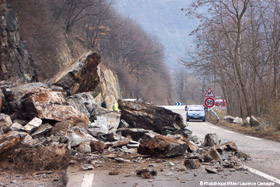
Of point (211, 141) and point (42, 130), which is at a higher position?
point (42, 130)

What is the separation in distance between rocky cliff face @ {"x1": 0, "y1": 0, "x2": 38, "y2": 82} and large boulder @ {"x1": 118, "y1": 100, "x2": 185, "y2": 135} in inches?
335

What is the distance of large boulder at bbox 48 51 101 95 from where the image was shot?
1659 centimetres

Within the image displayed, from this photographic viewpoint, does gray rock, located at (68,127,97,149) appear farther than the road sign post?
No

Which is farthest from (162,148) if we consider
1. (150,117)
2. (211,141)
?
(150,117)

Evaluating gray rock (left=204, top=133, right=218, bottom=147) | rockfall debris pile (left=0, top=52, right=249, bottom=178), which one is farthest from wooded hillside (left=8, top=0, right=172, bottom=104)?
gray rock (left=204, top=133, right=218, bottom=147)

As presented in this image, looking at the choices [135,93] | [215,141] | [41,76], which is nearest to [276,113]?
[215,141]

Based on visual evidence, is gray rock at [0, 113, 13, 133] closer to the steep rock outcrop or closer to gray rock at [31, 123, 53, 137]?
gray rock at [31, 123, 53, 137]

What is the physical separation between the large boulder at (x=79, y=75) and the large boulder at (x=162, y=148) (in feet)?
29.4

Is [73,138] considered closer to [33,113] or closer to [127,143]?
[127,143]

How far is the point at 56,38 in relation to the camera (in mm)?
33281

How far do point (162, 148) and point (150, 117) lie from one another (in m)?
6.60

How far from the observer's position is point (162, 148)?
26.8ft

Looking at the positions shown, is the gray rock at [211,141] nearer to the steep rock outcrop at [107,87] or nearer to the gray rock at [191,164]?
the gray rock at [191,164]

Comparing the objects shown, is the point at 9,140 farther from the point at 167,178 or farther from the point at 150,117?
the point at 150,117
